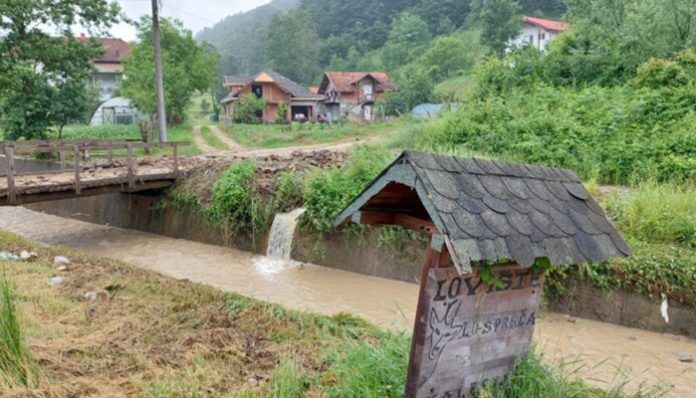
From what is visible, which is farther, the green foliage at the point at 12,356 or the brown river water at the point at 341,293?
Answer: the brown river water at the point at 341,293

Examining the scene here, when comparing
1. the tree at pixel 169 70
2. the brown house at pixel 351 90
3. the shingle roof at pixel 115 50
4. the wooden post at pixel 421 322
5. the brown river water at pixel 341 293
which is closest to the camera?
the wooden post at pixel 421 322

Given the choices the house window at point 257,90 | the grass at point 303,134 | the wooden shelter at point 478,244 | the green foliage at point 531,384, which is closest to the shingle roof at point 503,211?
the wooden shelter at point 478,244

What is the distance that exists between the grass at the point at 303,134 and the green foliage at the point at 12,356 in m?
19.3

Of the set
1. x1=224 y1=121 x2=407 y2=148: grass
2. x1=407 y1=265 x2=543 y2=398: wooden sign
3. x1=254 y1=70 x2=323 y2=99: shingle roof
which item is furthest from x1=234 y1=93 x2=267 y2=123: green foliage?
x1=407 y1=265 x2=543 y2=398: wooden sign

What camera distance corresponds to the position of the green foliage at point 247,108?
119 feet

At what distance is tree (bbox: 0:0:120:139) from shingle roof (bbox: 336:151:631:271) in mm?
19832

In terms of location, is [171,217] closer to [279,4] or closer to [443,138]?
[443,138]

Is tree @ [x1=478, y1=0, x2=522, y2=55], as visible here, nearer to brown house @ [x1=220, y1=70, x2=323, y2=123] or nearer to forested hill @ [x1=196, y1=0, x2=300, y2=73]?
brown house @ [x1=220, y1=70, x2=323, y2=123]

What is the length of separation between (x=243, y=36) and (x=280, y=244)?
95.7 meters

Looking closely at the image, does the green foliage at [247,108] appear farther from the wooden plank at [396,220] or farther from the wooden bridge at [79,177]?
the wooden plank at [396,220]

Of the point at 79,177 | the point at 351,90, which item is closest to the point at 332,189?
the point at 79,177

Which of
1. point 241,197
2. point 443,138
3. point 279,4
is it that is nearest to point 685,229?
point 443,138

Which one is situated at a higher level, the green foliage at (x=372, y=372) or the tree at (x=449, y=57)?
the tree at (x=449, y=57)

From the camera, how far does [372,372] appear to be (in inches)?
132
